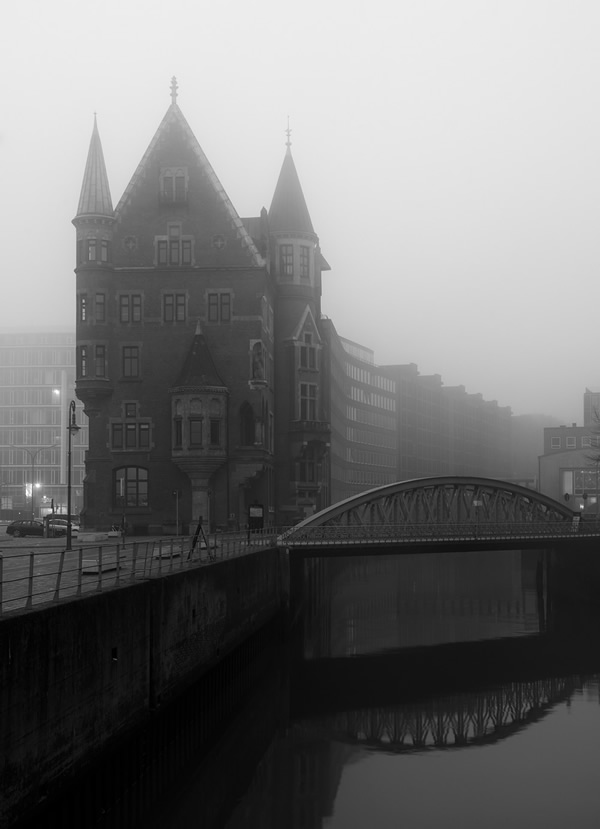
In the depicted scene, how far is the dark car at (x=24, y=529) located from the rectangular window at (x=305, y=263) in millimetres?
24637

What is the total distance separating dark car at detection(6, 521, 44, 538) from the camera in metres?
72.9

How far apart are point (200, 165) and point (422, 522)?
1005 inches

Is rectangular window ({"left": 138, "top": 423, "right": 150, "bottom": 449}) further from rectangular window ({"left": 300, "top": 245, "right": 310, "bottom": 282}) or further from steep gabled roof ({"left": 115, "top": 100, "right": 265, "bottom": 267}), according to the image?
rectangular window ({"left": 300, "top": 245, "right": 310, "bottom": 282})

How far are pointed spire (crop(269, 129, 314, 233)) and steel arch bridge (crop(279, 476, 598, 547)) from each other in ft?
65.5

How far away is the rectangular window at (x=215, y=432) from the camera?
2559 inches

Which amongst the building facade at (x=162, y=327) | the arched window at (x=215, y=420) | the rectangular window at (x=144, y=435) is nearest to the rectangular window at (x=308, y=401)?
the building facade at (x=162, y=327)

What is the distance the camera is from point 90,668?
21906 mm

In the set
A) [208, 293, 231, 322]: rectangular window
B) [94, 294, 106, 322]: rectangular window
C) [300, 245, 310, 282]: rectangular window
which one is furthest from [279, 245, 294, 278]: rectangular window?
[94, 294, 106, 322]: rectangular window

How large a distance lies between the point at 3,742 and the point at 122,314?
51791mm

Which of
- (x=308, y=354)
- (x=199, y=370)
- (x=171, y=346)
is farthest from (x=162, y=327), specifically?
(x=308, y=354)

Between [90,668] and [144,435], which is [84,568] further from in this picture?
[144,435]

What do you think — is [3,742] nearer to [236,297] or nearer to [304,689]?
[304,689]

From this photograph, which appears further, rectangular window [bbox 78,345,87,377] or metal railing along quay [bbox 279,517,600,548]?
rectangular window [bbox 78,345,87,377]

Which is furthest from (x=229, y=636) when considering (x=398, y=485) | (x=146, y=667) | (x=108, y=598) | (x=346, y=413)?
(x=346, y=413)
